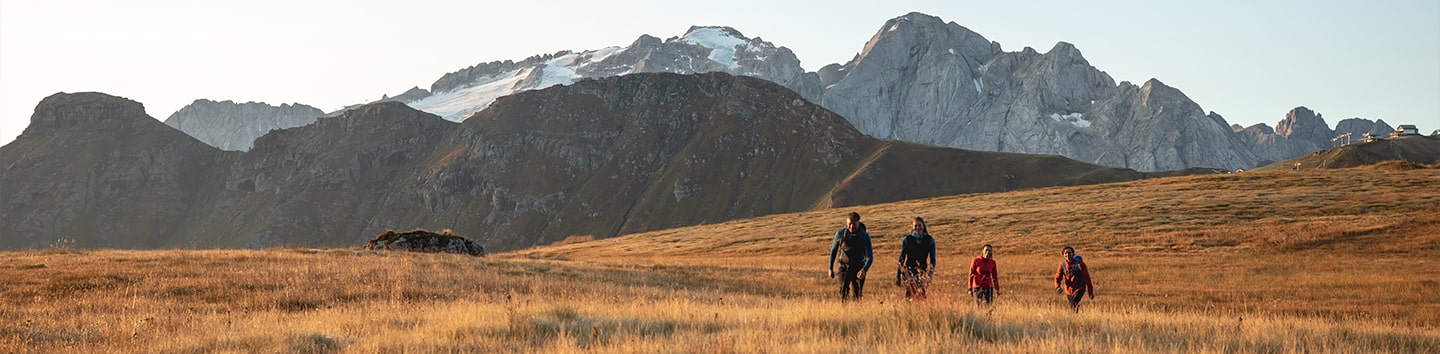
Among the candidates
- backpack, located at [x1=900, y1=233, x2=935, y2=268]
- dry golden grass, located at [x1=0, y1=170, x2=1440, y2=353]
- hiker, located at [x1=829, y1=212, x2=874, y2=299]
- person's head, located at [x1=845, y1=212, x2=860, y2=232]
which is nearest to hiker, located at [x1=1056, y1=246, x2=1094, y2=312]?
dry golden grass, located at [x1=0, y1=170, x2=1440, y2=353]

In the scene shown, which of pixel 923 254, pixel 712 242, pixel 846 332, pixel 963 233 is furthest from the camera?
pixel 712 242

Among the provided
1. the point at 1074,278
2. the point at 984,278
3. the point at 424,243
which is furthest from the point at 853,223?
the point at 424,243

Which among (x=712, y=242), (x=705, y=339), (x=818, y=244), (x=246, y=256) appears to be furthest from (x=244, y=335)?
(x=712, y=242)

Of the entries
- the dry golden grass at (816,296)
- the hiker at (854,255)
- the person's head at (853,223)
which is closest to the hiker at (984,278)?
the dry golden grass at (816,296)

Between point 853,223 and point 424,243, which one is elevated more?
point 853,223

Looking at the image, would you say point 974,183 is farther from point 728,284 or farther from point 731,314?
point 731,314

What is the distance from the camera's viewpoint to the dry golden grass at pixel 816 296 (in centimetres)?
962

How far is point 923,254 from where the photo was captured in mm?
16578

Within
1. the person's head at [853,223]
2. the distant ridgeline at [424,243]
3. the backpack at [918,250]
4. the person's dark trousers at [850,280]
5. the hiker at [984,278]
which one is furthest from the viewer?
the distant ridgeline at [424,243]

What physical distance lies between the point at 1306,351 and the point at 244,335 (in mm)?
12511

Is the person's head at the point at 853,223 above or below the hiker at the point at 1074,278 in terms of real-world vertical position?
above

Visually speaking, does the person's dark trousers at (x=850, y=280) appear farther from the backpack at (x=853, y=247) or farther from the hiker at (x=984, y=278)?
the hiker at (x=984, y=278)

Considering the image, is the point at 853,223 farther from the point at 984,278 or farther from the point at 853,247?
the point at 984,278

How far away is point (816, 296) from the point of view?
21.3m
